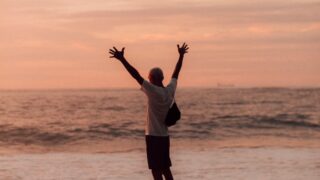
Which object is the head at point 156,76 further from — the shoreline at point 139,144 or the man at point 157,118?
the shoreline at point 139,144

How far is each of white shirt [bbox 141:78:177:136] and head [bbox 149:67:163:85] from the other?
12 cm

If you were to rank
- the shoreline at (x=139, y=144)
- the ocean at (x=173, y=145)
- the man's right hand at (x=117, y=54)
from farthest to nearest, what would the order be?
the shoreline at (x=139, y=144) → the ocean at (x=173, y=145) → the man's right hand at (x=117, y=54)

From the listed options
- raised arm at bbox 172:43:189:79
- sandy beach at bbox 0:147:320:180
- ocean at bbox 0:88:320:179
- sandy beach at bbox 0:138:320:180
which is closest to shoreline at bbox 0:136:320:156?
ocean at bbox 0:88:320:179

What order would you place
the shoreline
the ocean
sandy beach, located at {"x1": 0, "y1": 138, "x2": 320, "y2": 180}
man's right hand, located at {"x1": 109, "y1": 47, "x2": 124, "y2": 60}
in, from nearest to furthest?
man's right hand, located at {"x1": 109, "y1": 47, "x2": 124, "y2": 60}, sandy beach, located at {"x1": 0, "y1": 138, "x2": 320, "y2": 180}, the ocean, the shoreline

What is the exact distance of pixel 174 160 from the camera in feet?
48.5

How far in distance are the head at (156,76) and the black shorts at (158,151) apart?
672mm

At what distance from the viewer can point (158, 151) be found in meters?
7.05

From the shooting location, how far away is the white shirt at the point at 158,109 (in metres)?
6.89

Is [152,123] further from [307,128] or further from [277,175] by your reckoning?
[307,128]

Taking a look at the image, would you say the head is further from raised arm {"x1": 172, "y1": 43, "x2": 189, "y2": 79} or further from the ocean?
the ocean

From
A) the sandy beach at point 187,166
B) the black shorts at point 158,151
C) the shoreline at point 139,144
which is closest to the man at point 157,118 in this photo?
the black shorts at point 158,151

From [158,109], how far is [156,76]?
40cm

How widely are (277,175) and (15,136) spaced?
18932mm

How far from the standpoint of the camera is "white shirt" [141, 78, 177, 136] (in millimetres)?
6887
